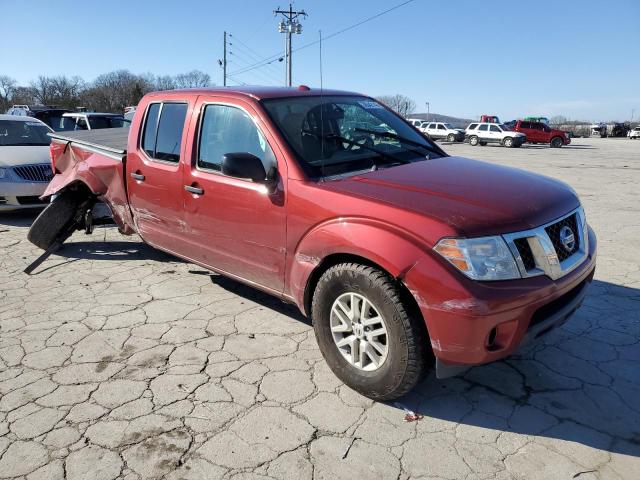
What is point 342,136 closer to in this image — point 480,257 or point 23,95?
point 480,257

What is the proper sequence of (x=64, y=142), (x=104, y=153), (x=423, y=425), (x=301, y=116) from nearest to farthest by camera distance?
1. (x=423, y=425)
2. (x=301, y=116)
3. (x=104, y=153)
4. (x=64, y=142)

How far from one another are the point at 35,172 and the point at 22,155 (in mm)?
454

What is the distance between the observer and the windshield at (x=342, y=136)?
11.0 feet

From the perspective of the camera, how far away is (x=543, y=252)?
8.71 ft

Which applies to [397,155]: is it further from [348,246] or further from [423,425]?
[423,425]

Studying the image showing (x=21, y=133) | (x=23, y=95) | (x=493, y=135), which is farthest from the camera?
(x=23, y=95)

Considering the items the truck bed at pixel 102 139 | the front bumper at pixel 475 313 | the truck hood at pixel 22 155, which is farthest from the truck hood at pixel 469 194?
the truck hood at pixel 22 155

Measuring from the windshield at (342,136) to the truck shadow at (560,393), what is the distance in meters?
1.56

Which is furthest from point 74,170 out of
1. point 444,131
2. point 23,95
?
point 23,95

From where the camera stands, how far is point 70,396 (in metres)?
3.05

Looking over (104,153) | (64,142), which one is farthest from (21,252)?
(104,153)

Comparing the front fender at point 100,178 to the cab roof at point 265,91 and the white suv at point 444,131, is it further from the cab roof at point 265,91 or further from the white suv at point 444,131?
the white suv at point 444,131

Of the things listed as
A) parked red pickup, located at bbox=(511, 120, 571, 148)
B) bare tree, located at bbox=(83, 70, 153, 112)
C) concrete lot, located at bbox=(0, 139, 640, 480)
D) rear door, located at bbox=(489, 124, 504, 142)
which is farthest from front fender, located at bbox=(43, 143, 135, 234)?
bare tree, located at bbox=(83, 70, 153, 112)

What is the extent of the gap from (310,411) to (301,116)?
2040 millimetres
